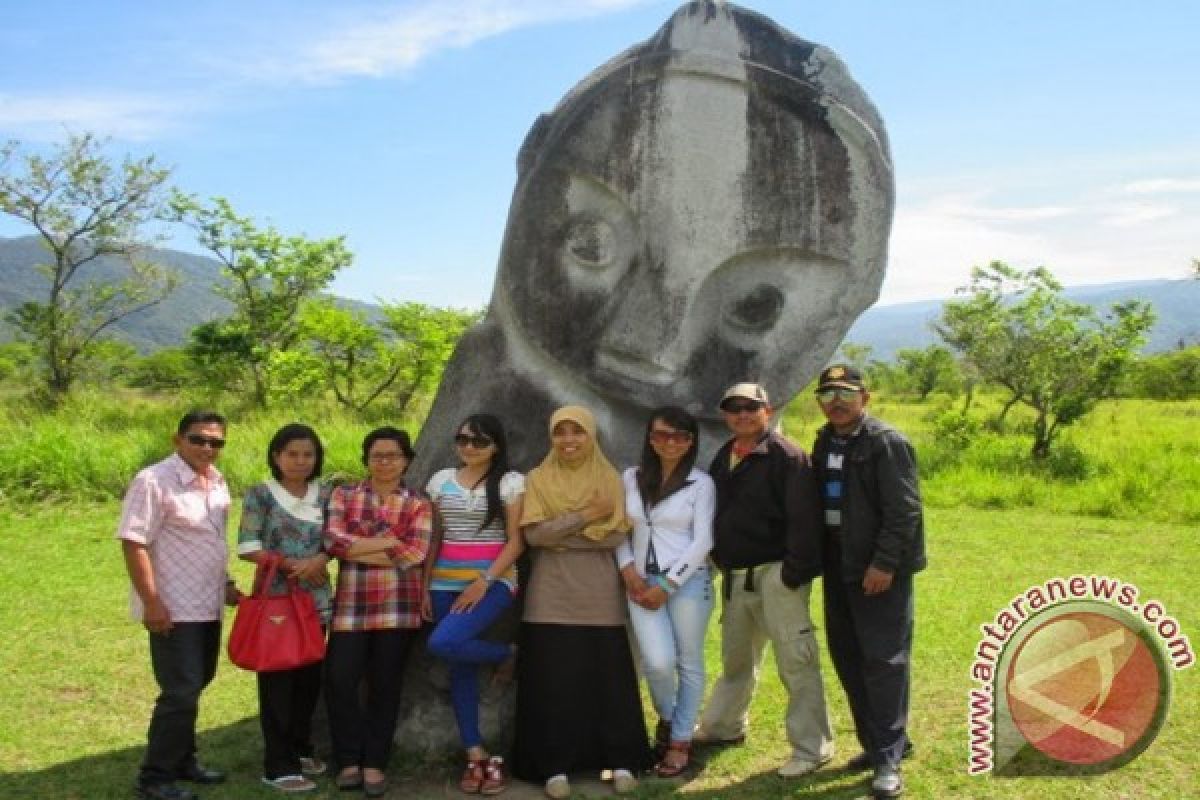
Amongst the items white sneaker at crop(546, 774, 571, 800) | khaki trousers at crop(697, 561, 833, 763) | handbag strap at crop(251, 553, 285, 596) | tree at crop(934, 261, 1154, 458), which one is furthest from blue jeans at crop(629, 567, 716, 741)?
tree at crop(934, 261, 1154, 458)

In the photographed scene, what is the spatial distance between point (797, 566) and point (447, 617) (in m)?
1.32

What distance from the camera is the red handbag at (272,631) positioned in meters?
3.87

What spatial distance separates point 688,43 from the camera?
14.5 ft

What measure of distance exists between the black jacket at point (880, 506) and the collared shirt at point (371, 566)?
1.56m

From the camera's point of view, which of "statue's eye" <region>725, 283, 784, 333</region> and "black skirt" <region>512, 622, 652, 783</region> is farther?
"statue's eye" <region>725, 283, 784, 333</region>

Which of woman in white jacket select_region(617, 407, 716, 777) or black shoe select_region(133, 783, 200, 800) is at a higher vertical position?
woman in white jacket select_region(617, 407, 716, 777)

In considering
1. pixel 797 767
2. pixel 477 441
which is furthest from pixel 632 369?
pixel 797 767

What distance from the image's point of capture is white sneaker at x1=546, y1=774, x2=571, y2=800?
13.3ft

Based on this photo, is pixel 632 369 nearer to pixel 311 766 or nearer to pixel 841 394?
pixel 841 394

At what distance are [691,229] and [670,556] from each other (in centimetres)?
136

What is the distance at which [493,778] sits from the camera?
13.6 ft

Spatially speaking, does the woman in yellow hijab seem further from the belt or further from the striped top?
the belt

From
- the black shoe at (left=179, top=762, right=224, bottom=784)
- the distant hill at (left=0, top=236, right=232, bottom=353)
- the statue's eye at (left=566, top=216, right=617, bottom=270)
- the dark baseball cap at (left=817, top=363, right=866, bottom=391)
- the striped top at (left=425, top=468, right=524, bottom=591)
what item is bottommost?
the black shoe at (left=179, top=762, right=224, bottom=784)

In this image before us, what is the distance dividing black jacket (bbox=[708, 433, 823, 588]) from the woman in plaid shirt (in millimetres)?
1140
